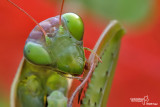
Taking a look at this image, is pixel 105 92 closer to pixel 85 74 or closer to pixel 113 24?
pixel 85 74

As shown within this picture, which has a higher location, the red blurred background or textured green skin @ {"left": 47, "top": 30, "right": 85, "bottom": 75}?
the red blurred background

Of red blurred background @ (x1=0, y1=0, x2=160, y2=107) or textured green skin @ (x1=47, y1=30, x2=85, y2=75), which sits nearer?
textured green skin @ (x1=47, y1=30, x2=85, y2=75)

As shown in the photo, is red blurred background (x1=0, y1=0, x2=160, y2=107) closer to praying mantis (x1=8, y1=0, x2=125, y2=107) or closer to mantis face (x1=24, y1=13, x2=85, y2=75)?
praying mantis (x1=8, y1=0, x2=125, y2=107)

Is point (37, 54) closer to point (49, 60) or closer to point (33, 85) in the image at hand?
point (49, 60)

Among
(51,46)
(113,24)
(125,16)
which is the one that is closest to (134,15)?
(125,16)

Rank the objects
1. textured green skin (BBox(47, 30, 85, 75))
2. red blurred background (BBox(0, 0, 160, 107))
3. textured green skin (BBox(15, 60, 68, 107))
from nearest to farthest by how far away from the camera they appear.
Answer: textured green skin (BBox(47, 30, 85, 75)) → textured green skin (BBox(15, 60, 68, 107)) → red blurred background (BBox(0, 0, 160, 107))

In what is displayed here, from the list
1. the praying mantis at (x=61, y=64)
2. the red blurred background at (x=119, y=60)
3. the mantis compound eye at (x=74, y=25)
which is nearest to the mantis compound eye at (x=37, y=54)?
the praying mantis at (x=61, y=64)

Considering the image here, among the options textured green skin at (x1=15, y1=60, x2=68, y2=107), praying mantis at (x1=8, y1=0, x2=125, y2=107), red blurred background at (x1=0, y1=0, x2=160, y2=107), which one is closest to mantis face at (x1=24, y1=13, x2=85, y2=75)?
praying mantis at (x1=8, y1=0, x2=125, y2=107)
